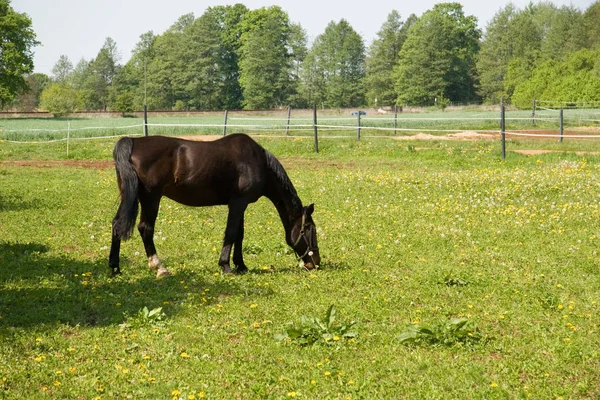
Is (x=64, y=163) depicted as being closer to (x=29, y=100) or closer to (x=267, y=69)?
(x=267, y=69)

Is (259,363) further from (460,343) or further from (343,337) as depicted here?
(460,343)

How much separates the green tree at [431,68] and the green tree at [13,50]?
48431mm

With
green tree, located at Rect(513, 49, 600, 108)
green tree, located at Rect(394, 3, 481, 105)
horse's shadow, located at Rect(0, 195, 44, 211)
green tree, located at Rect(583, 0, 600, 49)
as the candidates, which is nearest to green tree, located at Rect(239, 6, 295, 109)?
green tree, located at Rect(394, 3, 481, 105)

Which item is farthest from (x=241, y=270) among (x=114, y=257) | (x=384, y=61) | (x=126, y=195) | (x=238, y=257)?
(x=384, y=61)

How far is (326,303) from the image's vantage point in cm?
811

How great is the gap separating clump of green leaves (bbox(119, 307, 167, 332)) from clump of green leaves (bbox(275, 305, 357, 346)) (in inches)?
54.6

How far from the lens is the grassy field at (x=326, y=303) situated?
19.4 ft

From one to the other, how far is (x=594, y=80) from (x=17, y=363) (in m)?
74.4

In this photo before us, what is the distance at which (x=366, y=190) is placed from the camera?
16938mm

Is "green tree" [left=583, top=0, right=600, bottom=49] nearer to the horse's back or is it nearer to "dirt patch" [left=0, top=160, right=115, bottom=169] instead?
"dirt patch" [left=0, top=160, right=115, bottom=169]

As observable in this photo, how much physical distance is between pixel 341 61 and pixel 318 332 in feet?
333

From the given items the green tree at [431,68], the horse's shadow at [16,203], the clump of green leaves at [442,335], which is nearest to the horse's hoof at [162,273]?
the clump of green leaves at [442,335]

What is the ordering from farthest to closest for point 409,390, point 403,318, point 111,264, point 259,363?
point 111,264
point 403,318
point 259,363
point 409,390

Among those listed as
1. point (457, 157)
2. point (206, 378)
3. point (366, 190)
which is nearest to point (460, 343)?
point (206, 378)
